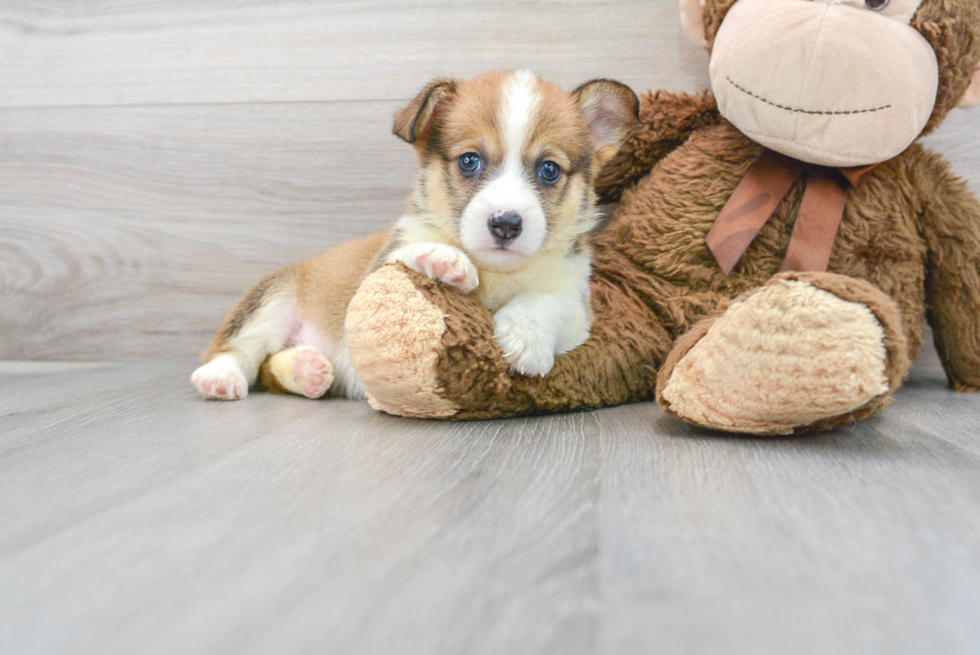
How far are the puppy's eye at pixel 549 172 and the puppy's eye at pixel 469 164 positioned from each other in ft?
0.46

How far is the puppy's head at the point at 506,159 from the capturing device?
150cm

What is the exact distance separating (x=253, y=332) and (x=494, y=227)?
2.64 ft

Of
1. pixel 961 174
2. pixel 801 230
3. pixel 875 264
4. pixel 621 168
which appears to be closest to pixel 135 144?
pixel 621 168

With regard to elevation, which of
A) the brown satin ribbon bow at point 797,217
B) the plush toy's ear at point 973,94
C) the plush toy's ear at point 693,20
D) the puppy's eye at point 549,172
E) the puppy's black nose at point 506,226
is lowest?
the brown satin ribbon bow at point 797,217

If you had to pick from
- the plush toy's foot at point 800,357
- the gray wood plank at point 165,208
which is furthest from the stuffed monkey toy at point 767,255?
the gray wood plank at point 165,208

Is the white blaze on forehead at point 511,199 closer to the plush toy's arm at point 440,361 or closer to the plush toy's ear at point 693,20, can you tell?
the plush toy's arm at point 440,361

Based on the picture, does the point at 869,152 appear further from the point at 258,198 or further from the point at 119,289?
the point at 119,289

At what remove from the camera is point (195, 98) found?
2344 mm

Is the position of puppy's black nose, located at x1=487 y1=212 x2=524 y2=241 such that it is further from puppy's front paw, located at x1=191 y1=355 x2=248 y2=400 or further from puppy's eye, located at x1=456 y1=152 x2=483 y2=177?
puppy's front paw, located at x1=191 y1=355 x2=248 y2=400

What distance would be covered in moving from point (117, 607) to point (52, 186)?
2193mm

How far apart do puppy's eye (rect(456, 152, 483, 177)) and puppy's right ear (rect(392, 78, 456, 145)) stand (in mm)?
114

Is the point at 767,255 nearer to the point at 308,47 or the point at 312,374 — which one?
the point at 312,374

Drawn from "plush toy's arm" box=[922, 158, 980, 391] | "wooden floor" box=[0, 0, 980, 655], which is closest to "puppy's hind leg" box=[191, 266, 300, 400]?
"wooden floor" box=[0, 0, 980, 655]

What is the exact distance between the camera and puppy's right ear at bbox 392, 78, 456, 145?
5.11ft
